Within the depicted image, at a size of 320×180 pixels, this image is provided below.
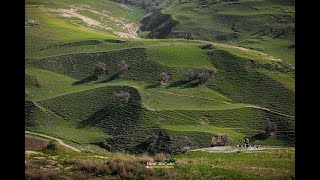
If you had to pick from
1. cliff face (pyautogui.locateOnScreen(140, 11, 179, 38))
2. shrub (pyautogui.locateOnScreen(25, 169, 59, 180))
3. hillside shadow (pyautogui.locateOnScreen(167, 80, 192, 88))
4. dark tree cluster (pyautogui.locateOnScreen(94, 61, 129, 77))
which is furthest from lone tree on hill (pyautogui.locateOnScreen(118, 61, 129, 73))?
shrub (pyautogui.locateOnScreen(25, 169, 59, 180))

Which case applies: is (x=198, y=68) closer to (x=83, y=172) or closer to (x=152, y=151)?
(x=152, y=151)

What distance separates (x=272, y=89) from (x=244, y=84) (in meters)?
6.42

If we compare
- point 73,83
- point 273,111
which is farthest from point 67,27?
point 273,111

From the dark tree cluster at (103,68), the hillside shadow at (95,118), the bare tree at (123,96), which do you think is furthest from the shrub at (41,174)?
the dark tree cluster at (103,68)

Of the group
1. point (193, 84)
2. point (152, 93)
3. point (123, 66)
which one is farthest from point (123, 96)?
point (193, 84)

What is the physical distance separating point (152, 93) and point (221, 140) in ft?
78.8

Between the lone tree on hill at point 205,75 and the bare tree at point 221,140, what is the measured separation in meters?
25.5

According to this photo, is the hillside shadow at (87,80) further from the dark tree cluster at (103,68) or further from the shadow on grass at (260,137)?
the shadow on grass at (260,137)

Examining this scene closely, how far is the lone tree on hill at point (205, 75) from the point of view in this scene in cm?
9005

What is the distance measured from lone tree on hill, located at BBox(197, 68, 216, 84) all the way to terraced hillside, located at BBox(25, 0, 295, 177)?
0.97 m

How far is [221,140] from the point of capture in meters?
64.0

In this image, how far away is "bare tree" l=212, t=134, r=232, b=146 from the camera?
62719 millimetres
